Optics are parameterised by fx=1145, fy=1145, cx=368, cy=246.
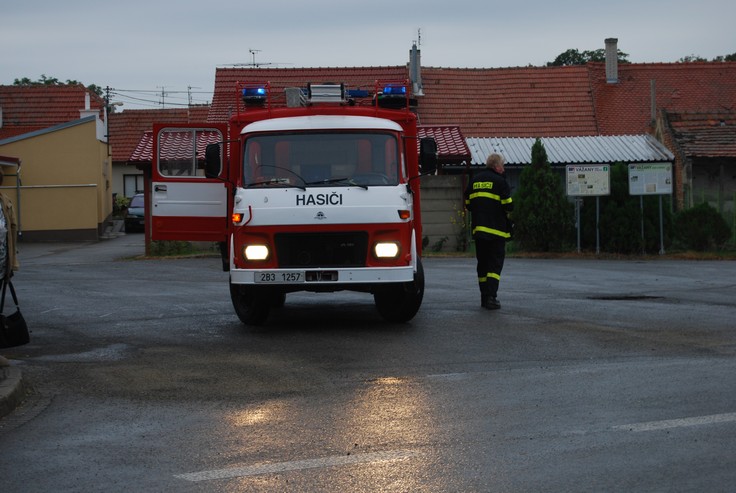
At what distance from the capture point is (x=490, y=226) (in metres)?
14.8

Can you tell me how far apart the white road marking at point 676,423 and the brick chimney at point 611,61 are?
4035 centimetres

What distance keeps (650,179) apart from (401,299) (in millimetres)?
15592

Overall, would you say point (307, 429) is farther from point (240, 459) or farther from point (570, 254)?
point (570, 254)

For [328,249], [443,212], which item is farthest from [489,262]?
[443,212]

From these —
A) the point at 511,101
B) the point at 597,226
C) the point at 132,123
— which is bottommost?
the point at 597,226

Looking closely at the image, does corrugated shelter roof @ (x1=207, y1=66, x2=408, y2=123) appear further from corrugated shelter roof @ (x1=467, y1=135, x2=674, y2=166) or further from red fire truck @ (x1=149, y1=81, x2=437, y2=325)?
red fire truck @ (x1=149, y1=81, x2=437, y2=325)

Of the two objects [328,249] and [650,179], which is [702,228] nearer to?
[650,179]

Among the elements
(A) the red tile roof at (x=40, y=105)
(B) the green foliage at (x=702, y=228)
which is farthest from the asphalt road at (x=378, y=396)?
(A) the red tile roof at (x=40, y=105)

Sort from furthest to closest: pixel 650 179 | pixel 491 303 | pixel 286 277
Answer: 1. pixel 650 179
2. pixel 491 303
3. pixel 286 277

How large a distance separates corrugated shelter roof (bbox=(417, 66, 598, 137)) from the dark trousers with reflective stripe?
1095 inches

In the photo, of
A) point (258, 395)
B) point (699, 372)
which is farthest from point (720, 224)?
point (258, 395)

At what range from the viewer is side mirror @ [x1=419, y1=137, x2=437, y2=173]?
43.7ft

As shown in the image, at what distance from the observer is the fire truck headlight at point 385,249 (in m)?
12.4

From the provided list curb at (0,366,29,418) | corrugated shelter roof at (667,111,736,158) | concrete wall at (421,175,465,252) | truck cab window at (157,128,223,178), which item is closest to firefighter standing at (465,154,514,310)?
truck cab window at (157,128,223,178)
